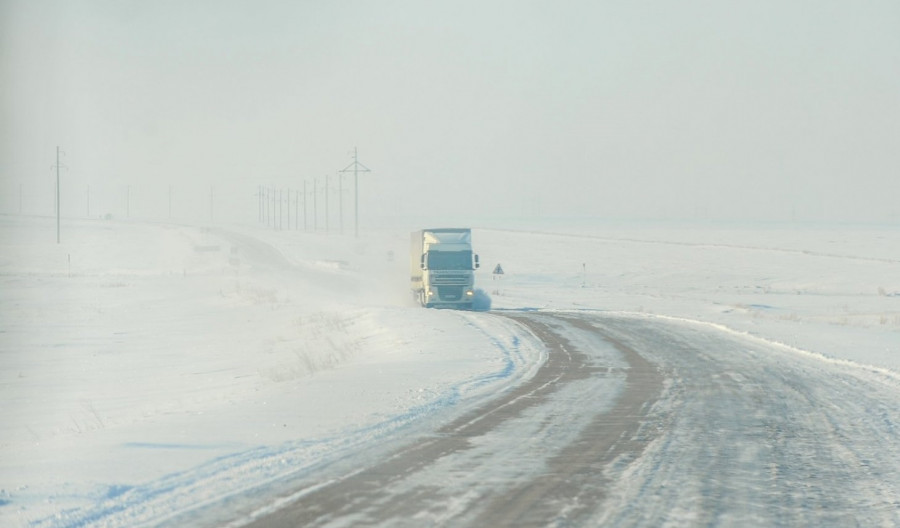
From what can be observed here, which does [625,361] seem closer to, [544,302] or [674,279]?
[544,302]

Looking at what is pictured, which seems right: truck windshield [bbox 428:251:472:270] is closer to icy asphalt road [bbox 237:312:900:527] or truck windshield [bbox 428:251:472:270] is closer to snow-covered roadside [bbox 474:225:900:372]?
snow-covered roadside [bbox 474:225:900:372]

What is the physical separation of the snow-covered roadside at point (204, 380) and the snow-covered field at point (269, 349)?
0.19 feet

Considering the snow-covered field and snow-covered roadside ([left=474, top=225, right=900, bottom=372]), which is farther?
snow-covered roadside ([left=474, top=225, right=900, bottom=372])

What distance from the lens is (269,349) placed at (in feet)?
108

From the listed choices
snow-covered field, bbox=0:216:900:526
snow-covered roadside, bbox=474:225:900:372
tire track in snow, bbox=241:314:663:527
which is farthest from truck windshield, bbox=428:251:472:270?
tire track in snow, bbox=241:314:663:527

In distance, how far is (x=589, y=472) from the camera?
10.1 m

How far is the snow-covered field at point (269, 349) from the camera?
1036 cm

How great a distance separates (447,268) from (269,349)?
1190cm

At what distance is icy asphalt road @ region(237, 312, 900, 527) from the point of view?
8.37 meters

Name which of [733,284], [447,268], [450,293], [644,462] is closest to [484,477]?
[644,462]

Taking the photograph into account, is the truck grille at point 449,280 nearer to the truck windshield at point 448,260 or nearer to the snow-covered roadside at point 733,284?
the truck windshield at point 448,260

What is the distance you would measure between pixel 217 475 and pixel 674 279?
68.7 meters

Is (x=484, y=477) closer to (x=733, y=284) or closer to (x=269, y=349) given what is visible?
(x=269, y=349)

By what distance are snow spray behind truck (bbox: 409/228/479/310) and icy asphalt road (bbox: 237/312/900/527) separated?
23.7m
